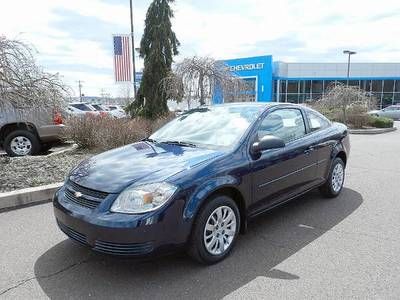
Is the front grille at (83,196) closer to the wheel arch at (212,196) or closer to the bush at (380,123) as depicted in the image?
the wheel arch at (212,196)

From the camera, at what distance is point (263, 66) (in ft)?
137

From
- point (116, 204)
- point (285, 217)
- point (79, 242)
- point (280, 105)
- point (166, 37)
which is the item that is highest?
point (166, 37)

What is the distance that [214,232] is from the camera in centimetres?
370

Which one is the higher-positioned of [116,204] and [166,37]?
[166,37]

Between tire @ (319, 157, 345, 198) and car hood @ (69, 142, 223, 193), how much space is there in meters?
2.56

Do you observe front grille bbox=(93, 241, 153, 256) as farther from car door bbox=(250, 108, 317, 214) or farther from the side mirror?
the side mirror

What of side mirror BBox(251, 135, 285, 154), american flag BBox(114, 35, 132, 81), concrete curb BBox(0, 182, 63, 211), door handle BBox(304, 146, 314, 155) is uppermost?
american flag BBox(114, 35, 132, 81)

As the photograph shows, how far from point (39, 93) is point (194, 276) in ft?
15.8

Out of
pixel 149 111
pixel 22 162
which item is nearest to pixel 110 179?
→ pixel 22 162

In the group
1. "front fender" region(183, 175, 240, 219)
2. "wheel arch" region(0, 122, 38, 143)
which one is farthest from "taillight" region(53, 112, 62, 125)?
"front fender" region(183, 175, 240, 219)

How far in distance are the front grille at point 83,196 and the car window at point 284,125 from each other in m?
1.96

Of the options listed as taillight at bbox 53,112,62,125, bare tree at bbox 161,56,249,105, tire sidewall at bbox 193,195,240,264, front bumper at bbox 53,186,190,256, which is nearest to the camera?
front bumper at bbox 53,186,190,256

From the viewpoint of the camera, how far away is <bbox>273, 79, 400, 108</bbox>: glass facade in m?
46.0

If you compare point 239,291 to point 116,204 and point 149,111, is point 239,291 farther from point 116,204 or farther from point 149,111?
point 149,111
